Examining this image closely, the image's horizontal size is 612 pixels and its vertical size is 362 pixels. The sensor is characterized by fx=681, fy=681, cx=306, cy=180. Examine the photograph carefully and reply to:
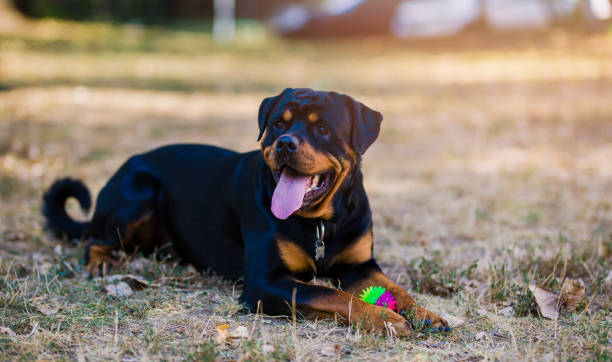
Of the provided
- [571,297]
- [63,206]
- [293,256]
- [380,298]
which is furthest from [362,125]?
[63,206]

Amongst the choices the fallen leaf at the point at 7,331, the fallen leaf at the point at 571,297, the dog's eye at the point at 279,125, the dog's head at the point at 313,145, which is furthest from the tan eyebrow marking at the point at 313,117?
the fallen leaf at the point at 7,331

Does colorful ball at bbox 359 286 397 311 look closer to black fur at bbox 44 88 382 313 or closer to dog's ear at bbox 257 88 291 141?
black fur at bbox 44 88 382 313

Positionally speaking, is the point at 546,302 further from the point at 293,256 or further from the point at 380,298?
the point at 293,256

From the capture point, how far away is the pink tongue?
3533 millimetres

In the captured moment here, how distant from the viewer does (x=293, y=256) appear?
12.0 ft

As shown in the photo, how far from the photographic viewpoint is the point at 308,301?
11.1 ft

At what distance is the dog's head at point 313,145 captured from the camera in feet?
11.5

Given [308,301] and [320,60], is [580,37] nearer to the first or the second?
[320,60]

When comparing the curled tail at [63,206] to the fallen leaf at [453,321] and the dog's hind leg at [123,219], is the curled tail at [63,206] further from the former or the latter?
the fallen leaf at [453,321]

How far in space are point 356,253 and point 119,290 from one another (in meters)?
1.39

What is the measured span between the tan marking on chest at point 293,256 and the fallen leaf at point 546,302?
4.15 ft

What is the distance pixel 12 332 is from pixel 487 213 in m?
4.10

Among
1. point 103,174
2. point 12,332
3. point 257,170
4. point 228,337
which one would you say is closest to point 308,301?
point 228,337

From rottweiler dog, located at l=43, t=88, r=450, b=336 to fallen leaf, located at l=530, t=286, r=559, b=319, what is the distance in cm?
63
